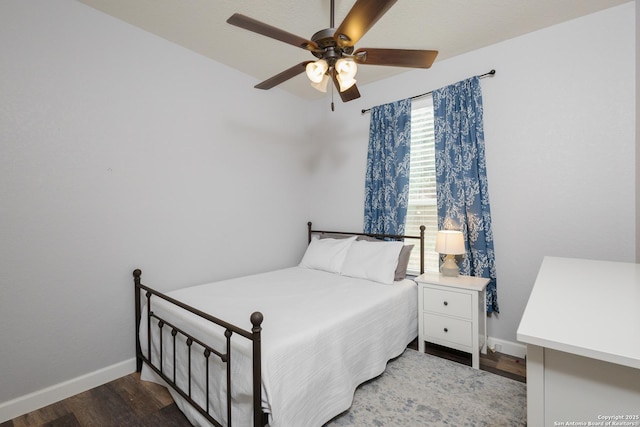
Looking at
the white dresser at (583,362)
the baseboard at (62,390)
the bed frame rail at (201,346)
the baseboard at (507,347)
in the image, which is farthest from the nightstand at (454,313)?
the baseboard at (62,390)

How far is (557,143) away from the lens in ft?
7.55

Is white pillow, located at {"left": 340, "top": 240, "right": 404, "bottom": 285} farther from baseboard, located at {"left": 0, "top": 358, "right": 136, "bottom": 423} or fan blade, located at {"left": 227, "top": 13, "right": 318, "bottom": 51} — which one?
baseboard, located at {"left": 0, "top": 358, "right": 136, "bottom": 423}

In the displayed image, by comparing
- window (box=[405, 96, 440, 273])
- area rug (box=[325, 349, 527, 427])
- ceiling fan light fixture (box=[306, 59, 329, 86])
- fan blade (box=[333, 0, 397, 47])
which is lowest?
area rug (box=[325, 349, 527, 427])

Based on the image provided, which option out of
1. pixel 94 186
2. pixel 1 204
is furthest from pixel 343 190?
pixel 1 204

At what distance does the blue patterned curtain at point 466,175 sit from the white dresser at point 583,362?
153cm

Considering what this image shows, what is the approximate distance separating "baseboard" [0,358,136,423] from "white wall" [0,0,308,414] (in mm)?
38

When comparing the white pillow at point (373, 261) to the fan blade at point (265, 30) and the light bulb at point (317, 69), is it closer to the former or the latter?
the light bulb at point (317, 69)

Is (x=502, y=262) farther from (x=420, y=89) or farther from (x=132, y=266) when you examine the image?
(x=132, y=266)

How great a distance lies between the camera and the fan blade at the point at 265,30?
4.53 ft

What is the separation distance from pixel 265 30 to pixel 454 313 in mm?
2322

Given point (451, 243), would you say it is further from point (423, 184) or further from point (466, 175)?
point (423, 184)

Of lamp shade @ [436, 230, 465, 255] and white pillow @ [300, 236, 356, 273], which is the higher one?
lamp shade @ [436, 230, 465, 255]

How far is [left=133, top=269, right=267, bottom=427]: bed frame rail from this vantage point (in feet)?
4.40

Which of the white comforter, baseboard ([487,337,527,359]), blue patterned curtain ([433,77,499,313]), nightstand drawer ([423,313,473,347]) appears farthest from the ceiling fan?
baseboard ([487,337,527,359])
